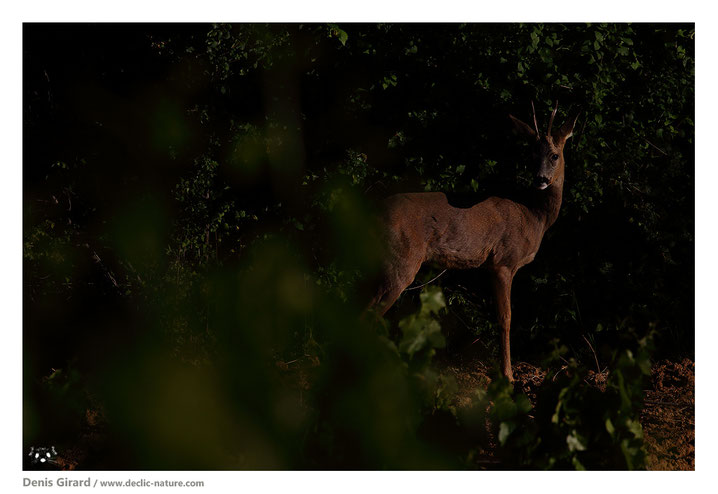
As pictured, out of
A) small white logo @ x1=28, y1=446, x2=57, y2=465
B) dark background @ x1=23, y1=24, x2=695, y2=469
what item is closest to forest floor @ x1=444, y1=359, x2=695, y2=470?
dark background @ x1=23, y1=24, x2=695, y2=469

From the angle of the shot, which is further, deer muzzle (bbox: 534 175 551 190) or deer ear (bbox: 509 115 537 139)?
deer ear (bbox: 509 115 537 139)

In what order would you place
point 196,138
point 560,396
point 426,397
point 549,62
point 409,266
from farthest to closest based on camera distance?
point 196,138 < point 549,62 < point 409,266 < point 560,396 < point 426,397

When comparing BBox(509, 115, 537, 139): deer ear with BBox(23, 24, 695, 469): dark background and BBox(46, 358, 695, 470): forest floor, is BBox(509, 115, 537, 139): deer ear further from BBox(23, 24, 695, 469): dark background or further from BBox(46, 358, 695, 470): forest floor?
BBox(46, 358, 695, 470): forest floor

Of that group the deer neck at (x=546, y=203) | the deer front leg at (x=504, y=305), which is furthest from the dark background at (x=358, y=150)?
the deer front leg at (x=504, y=305)

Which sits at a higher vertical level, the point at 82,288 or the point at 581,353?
the point at 82,288

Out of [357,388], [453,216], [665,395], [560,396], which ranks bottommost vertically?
[665,395]

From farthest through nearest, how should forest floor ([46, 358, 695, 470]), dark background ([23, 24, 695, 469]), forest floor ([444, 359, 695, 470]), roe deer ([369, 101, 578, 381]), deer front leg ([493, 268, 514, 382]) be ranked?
dark background ([23, 24, 695, 469]) → deer front leg ([493, 268, 514, 382]) → roe deer ([369, 101, 578, 381]) → forest floor ([444, 359, 695, 470]) → forest floor ([46, 358, 695, 470])

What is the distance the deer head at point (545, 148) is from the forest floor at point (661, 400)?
187cm

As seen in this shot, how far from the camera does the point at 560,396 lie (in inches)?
125

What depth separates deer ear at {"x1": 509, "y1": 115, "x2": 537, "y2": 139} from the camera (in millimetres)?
5394

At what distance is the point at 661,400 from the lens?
5922 mm

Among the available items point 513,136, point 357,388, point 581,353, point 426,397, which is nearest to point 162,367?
point 357,388

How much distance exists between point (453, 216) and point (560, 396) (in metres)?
2.40

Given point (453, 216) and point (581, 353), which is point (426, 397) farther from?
point (581, 353)
